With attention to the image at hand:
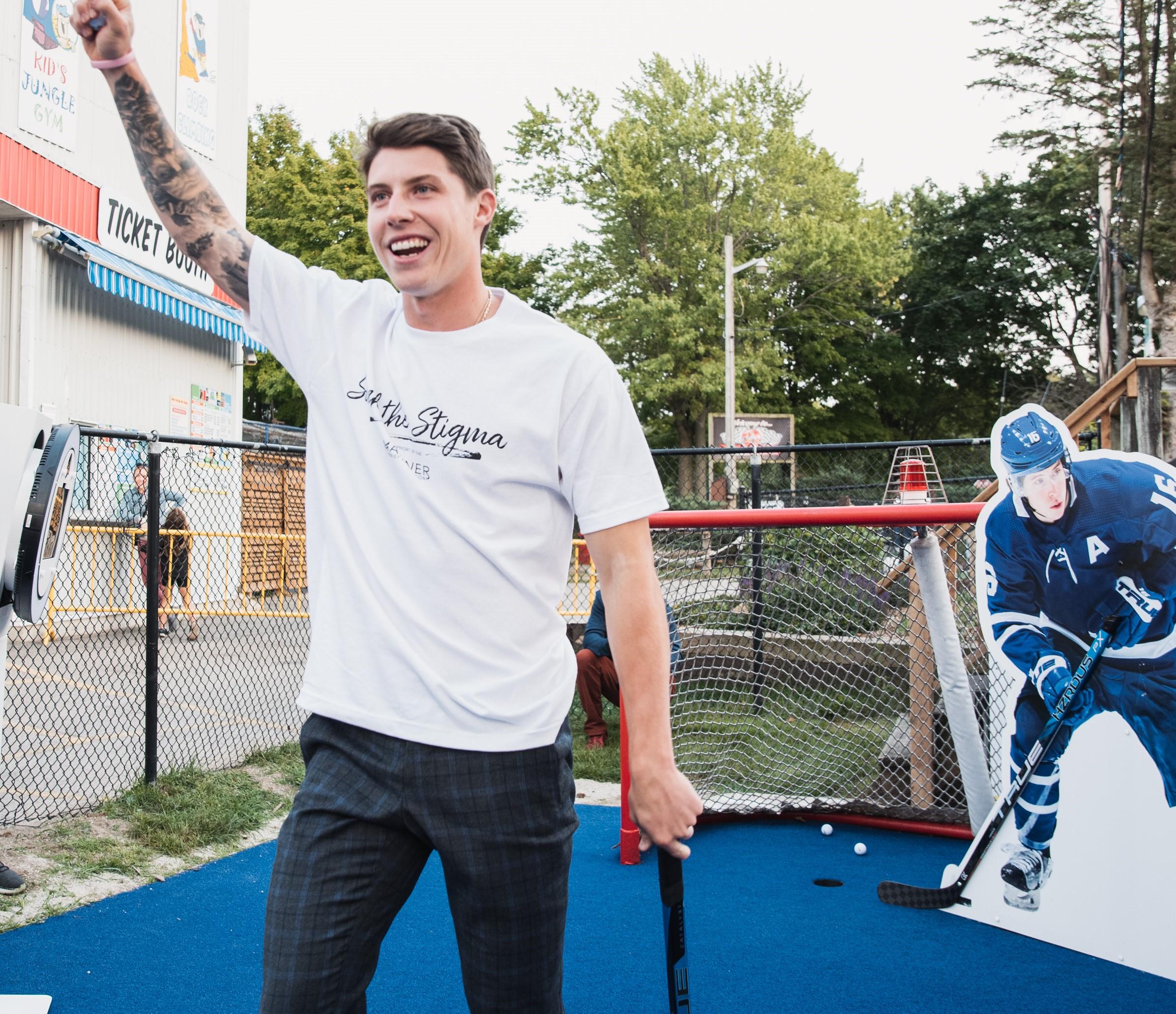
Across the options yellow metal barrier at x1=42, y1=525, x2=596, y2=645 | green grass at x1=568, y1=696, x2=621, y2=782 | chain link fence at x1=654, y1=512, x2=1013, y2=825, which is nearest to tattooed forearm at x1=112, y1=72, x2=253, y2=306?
chain link fence at x1=654, y1=512, x2=1013, y2=825

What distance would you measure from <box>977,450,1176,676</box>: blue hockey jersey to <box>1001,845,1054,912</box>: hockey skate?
684mm

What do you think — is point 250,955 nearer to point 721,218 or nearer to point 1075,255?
point 721,218

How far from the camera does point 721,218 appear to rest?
31.3 meters

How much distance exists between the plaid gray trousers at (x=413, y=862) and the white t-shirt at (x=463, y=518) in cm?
6

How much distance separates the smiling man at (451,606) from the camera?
1.68 m

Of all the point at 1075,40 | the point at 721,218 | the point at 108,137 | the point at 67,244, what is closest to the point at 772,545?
the point at 67,244

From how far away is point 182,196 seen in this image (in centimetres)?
207

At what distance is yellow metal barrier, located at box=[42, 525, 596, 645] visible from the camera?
9805 mm

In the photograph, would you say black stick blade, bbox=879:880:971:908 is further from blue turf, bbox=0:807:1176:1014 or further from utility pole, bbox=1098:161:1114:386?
utility pole, bbox=1098:161:1114:386

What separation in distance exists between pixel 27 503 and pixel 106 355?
9.42 meters

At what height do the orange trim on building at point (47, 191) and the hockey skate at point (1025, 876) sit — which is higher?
the orange trim on building at point (47, 191)

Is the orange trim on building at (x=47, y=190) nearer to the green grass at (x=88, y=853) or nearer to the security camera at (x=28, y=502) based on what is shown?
the green grass at (x=88, y=853)

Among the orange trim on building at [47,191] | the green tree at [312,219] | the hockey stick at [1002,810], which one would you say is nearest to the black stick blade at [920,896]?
the hockey stick at [1002,810]

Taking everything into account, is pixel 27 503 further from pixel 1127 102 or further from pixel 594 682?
pixel 1127 102
